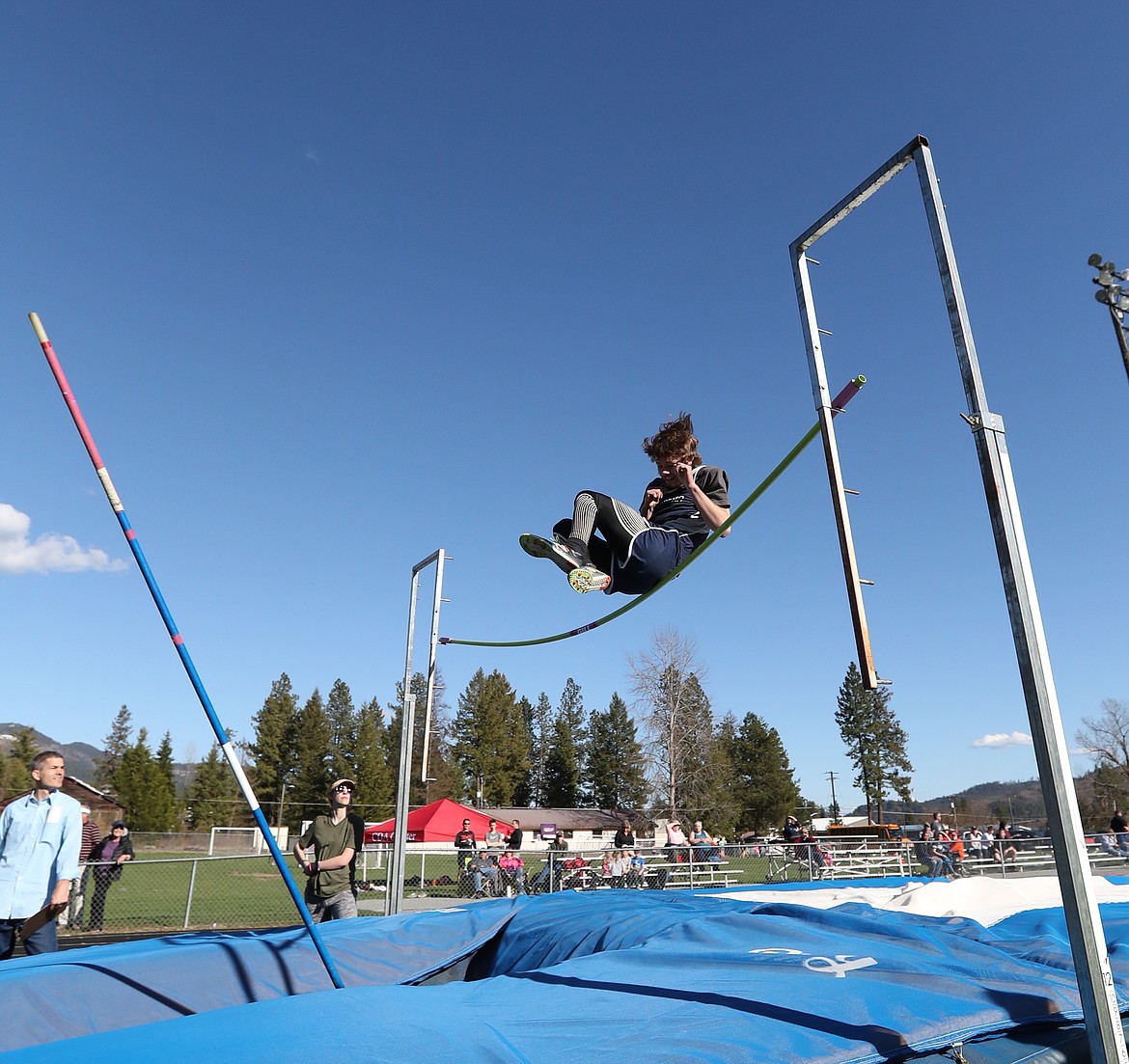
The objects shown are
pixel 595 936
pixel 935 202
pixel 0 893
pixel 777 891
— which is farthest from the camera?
pixel 777 891

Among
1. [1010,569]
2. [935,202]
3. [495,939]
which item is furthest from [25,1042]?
[935,202]

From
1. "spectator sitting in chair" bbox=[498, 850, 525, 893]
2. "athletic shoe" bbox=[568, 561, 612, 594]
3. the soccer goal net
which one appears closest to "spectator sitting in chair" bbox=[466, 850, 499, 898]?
"spectator sitting in chair" bbox=[498, 850, 525, 893]

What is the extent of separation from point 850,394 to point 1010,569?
108 cm

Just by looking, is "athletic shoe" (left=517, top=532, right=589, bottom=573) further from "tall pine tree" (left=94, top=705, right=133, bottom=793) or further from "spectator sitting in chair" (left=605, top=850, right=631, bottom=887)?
"tall pine tree" (left=94, top=705, right=133, bottom=793)

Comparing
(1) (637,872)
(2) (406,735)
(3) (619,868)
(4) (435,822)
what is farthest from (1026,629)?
(4) (435,822)

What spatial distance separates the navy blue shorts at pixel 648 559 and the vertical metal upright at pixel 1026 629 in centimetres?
146

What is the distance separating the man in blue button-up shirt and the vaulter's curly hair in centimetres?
363

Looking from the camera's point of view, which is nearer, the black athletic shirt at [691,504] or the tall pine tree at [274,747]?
the black athletic shirt at [691,504]

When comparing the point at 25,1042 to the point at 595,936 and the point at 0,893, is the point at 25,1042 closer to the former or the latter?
the point at 0,893

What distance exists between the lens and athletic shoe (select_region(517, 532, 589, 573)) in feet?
15.8

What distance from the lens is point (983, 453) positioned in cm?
285

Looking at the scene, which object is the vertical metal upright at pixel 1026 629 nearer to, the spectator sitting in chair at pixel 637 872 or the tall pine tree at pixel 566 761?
the spectator sitting in chair at pixel 637 872

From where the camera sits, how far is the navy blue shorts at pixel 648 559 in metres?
4.70

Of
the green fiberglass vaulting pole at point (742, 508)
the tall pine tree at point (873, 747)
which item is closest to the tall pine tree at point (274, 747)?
the tall pine tree at point (873, 747)
